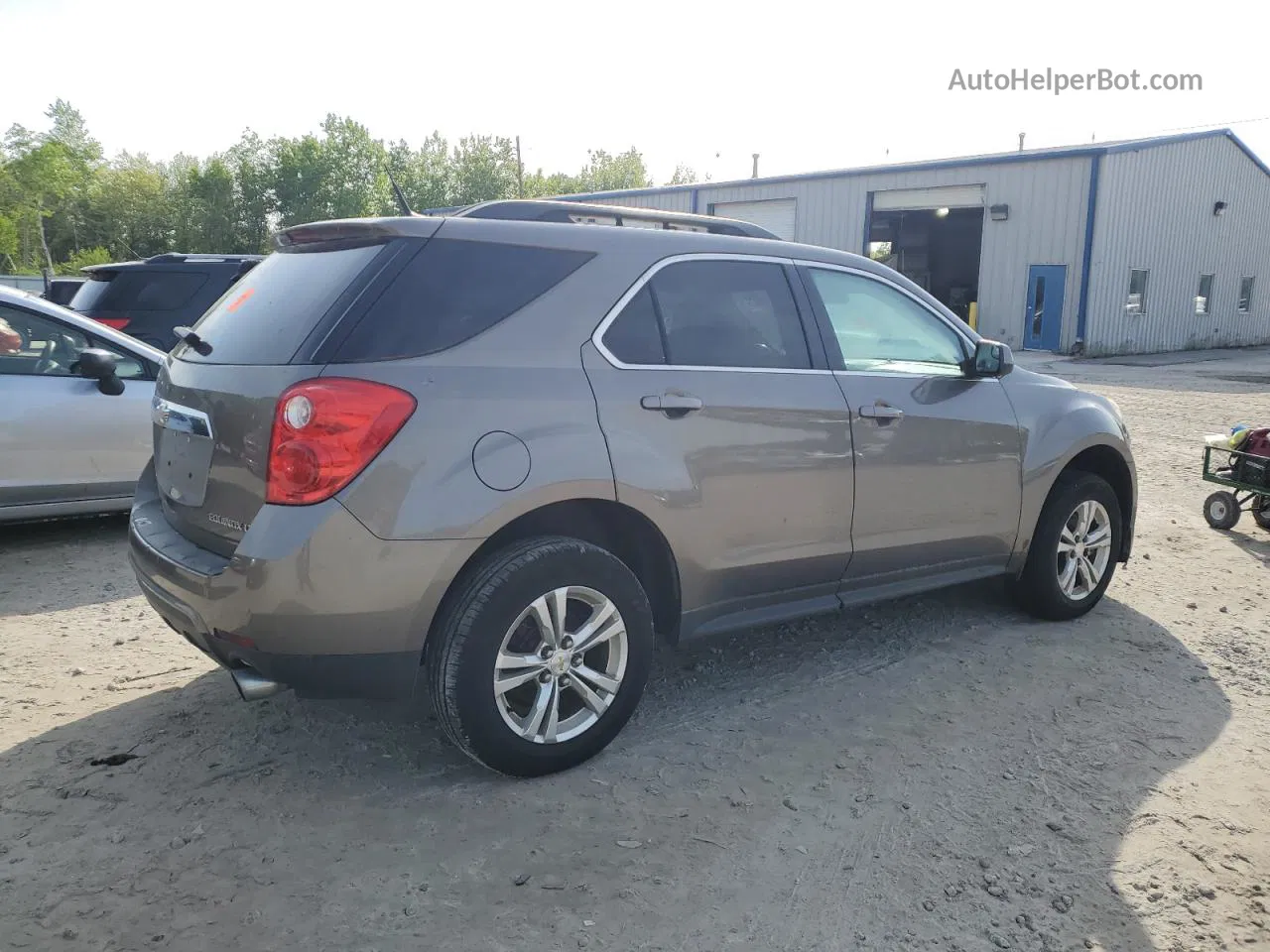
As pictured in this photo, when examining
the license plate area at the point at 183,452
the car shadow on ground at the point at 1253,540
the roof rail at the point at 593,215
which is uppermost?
the roof rail at the point at 593,215

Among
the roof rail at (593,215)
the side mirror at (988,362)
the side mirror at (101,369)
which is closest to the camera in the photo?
the roof rail at (593,215)

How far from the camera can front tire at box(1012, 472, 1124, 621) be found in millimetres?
4934

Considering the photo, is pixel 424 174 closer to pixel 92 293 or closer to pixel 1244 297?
pixel 1244 297

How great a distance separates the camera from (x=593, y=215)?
3914mm

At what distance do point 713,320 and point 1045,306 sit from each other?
25.1 m

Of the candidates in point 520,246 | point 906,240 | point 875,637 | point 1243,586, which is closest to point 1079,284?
point 906,240

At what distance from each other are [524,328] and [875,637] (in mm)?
2544

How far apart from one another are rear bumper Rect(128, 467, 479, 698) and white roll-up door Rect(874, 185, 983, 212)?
89.9ft

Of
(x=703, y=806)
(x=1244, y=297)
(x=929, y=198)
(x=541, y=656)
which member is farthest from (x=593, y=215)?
(x=1244, y=297)

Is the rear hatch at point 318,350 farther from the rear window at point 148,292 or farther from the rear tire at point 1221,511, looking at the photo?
the rear window at point 148,292

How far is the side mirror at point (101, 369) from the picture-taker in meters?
6.05

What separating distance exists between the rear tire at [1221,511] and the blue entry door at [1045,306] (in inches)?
800

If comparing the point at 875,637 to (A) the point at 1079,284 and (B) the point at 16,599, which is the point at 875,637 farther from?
(A) the point at 1079,284

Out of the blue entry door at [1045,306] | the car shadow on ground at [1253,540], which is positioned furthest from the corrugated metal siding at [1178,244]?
the car shadow on ground at [1253,540]
